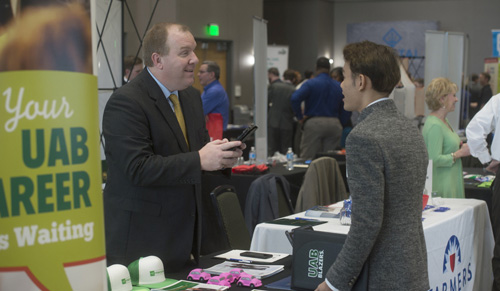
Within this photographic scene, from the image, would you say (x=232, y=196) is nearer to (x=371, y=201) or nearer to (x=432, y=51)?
(x=371, y=201)

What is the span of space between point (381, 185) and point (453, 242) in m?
1.99

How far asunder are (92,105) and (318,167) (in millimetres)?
3651

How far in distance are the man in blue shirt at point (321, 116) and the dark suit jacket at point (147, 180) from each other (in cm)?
573

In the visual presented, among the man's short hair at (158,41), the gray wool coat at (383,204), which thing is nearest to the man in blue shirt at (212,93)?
the man's short hair at (158,41)

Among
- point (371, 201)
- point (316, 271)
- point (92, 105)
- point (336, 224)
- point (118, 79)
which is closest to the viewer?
point (92, 105)

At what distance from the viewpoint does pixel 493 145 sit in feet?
14.5

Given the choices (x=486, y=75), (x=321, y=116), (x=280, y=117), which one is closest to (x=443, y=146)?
(x=321, y=116)

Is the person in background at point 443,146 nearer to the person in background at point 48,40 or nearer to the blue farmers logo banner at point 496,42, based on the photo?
the person in background at point 48,40

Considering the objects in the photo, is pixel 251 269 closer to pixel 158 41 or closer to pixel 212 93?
pixel 158 41

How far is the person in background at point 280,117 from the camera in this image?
1025 cm

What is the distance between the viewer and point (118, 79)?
462 cm

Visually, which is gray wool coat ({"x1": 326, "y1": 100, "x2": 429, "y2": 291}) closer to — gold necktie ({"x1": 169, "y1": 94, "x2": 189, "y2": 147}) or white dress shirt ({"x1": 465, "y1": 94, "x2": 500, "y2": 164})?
gold necktie ({"x1": 169, "y1": 94, "x2": 189, "y2": 147})

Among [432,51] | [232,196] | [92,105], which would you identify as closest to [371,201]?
[92,105]

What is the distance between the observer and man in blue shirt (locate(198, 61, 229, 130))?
23.5ft
